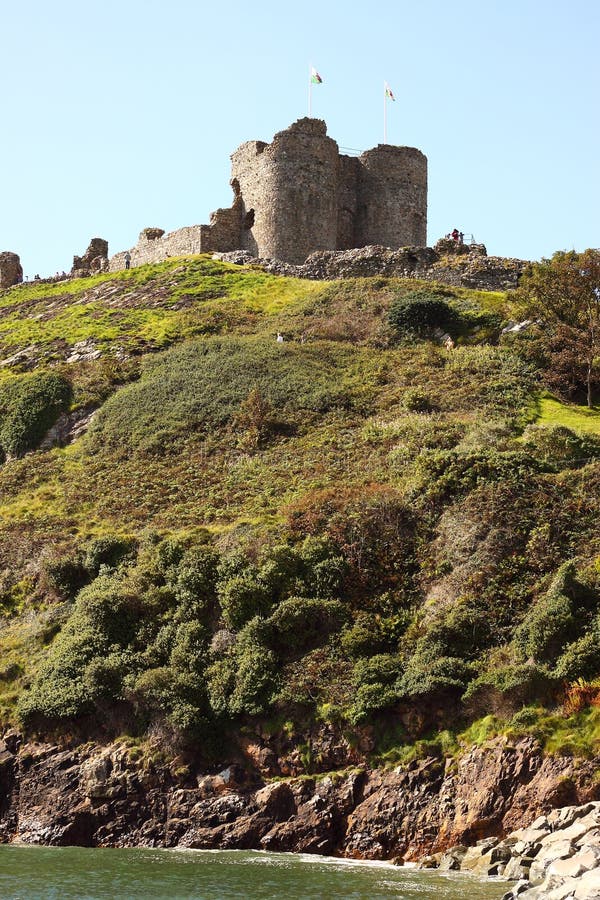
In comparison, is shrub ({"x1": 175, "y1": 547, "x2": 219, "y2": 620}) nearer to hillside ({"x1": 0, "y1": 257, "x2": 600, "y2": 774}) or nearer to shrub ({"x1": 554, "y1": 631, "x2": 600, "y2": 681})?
hillside ({"x1": 0, "y1": 257, "x2": 600, "y2": 774})

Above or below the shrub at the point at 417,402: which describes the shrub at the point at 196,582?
below

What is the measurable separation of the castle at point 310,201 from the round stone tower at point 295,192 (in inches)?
2.1

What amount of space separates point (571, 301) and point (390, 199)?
2353 cm

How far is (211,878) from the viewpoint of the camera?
2547 centimetres

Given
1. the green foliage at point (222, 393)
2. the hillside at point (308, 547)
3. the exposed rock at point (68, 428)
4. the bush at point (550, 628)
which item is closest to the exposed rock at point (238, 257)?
the hillside at point (308, 547)

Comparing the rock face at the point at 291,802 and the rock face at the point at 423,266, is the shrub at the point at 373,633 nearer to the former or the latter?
the rock face at the point at 291,802

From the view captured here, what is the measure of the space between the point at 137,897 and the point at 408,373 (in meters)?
30.5

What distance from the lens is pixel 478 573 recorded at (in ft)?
109

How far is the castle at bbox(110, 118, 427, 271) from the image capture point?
227 feet

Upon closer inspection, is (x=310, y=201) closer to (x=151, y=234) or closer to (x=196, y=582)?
(x=151, y=234)

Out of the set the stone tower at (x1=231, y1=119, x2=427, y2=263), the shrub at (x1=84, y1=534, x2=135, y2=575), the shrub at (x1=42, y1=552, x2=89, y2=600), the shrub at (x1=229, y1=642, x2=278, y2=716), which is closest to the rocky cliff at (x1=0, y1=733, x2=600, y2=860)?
the shrub at (x1=229, y1=642, x2=278, y2=716)

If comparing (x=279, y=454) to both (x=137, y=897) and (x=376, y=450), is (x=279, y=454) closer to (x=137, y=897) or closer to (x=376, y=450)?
(x=376, y=450)

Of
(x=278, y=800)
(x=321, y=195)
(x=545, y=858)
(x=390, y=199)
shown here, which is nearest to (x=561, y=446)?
(x=278, y=800)

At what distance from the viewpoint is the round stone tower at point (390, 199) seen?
71812 mm
